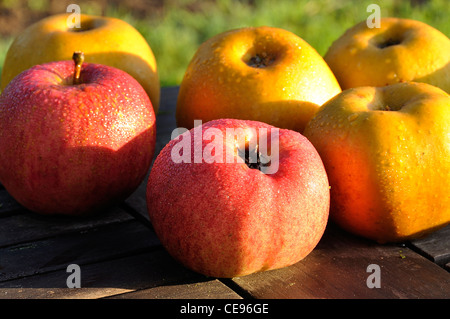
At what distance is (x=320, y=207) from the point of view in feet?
4.65

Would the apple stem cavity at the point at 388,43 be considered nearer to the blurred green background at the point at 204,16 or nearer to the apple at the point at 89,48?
the apple at the point at 89,48

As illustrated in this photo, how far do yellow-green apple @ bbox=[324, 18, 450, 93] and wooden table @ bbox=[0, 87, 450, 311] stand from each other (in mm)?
548

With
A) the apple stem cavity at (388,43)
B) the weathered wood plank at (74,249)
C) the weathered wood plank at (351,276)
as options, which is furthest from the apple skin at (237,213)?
the apple stem cavity at (388,43)

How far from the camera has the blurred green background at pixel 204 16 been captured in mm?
3961

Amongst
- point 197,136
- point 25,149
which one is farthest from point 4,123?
point 197,136

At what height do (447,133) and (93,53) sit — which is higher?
(93,53)

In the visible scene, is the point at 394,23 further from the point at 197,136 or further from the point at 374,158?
the point at 197,136

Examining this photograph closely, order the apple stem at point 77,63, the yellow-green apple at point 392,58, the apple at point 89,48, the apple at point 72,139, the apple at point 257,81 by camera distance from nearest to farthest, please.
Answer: the apple at point 72,139 < the apple stem at point 77,63 < the apple at point 257,81 < the yellow-green apple at point 392,58 < the apple at point 89,48

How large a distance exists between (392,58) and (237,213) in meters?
0.89

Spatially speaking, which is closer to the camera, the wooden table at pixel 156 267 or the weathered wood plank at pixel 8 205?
the wooden table at pixel 156 267

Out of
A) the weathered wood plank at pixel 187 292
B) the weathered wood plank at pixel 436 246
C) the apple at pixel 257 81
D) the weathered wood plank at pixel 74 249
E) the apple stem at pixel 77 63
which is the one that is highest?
the apple stem at pixel 77 63

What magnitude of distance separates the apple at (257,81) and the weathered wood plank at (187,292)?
582mm

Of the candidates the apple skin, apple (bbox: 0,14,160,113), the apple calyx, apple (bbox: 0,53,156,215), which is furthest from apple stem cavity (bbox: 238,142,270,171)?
apple (bbox: 0,14,160,113)
